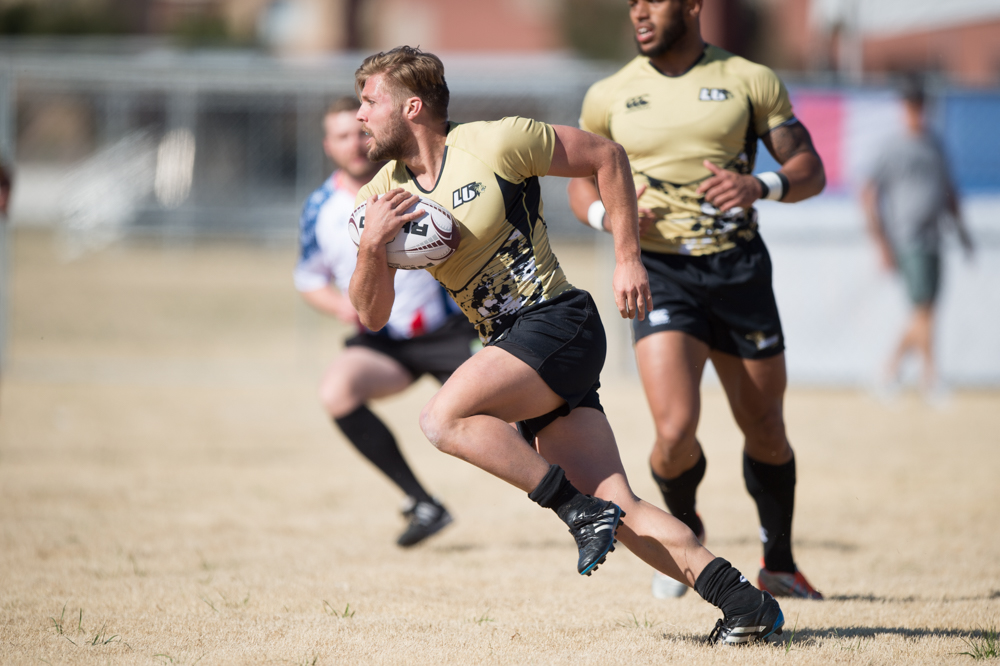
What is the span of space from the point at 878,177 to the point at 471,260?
717 centimetres

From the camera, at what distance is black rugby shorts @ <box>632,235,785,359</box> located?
4.19 meters

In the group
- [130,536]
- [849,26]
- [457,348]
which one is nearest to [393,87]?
[457,348]

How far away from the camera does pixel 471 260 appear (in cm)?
335

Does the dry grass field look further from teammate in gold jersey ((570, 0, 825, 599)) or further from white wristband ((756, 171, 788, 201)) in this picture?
white wristband ((756, 171, 788, 201))

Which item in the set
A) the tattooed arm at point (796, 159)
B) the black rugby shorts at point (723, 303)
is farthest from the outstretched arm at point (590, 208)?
the tattooed arm at point (796, 159)

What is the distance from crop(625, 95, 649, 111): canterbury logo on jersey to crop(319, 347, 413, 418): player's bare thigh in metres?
2.00

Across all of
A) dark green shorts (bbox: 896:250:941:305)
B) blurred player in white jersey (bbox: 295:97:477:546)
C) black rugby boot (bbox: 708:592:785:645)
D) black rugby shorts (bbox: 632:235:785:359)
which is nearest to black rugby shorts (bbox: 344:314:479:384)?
blurred player in white jersey (bbox: 295:97:477:546)

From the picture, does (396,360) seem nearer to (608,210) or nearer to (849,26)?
(608,210)

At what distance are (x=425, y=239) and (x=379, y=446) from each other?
2.51 metres

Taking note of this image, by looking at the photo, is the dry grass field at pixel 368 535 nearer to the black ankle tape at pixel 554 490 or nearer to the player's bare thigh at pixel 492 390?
the black ankle tape at pixel 554 490

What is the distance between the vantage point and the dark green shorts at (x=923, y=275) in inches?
364

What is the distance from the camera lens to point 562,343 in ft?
10.8

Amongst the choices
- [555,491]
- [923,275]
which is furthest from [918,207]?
[555,491]

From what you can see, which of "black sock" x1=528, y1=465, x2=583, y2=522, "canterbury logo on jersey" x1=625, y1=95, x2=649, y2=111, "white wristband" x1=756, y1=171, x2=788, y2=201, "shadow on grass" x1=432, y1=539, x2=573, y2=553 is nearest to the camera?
"black sock" x1=528, y1=465, x2=583, y2=522
